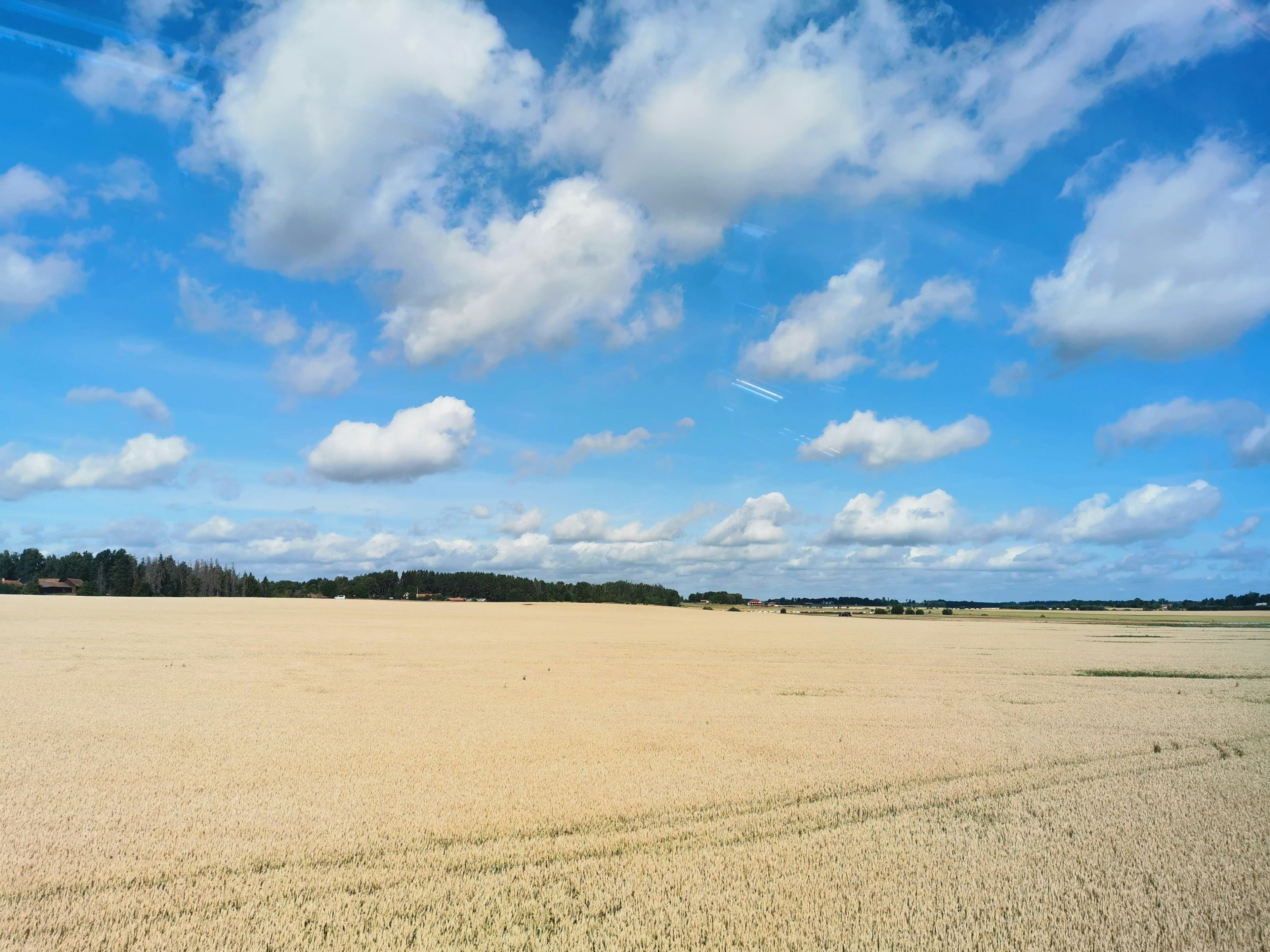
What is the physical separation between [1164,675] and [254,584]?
196822 millimetres

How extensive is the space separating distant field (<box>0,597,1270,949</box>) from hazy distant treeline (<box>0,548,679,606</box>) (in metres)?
150

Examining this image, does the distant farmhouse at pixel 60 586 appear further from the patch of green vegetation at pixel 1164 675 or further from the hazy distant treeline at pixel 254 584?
the patch of green vegetation at pixel 1164 675

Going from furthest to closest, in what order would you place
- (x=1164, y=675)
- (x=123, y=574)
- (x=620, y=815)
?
(x=123, y=574) < (x=1164, y=675) < (x=620, y=815)

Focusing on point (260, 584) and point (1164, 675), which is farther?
point (260, 584)

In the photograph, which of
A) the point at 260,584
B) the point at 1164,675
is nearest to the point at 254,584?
the point at 260,584

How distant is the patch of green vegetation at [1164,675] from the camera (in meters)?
33.2

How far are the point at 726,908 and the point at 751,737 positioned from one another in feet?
32.6

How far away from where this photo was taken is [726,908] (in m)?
8.07

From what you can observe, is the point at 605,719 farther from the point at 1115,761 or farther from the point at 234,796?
the point at 1115,761

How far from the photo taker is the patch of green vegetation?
109 ft

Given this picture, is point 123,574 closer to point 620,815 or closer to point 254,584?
point 254,584

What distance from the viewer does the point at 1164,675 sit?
1361 inches

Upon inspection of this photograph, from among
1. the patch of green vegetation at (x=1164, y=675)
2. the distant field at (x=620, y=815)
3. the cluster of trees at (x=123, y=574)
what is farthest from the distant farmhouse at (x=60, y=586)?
the patch of green vegetation at (x=1164, y=675)

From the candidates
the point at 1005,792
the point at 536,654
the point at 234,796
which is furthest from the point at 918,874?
the point at 536,654
